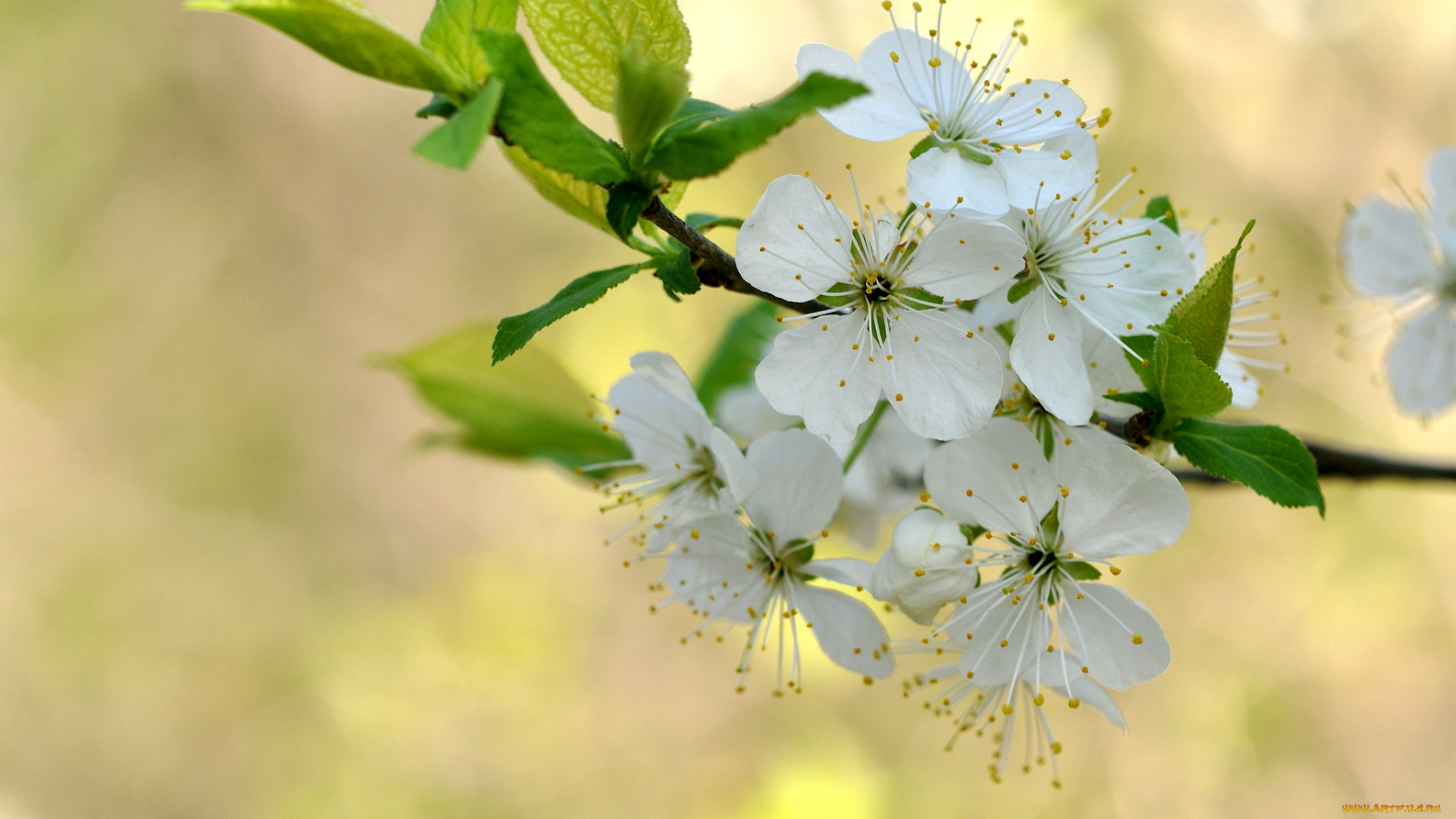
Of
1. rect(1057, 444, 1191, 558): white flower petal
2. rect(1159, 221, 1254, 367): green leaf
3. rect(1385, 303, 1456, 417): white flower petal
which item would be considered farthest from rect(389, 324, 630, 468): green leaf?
rect(1385, 303, 1456, 417): white flower petal

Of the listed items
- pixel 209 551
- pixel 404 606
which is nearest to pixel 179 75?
pixel 209 551

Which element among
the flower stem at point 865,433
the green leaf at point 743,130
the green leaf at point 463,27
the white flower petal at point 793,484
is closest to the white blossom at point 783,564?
the white flower petal at point 793,484

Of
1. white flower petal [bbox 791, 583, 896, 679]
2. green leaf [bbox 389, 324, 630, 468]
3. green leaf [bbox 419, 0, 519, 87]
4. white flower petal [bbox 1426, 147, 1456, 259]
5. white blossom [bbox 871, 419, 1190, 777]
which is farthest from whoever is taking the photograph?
white flower petal [bbox 1426, 147, 1456, 259]

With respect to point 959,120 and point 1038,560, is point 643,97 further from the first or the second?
point 1038,560

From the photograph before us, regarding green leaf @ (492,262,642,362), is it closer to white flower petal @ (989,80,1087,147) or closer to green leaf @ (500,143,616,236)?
green leaf @ (500,143,616,236)

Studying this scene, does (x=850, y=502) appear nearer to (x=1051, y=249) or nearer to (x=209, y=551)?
(x=1051, y=249)

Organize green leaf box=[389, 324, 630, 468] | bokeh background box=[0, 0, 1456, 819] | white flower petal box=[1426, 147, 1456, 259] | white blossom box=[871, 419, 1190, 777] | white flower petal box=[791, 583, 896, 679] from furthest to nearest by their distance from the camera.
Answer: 1. bokeh background box=[0, 0, 1456, 819]
2. white flower petal box=[1426, 147, 1456, 259]
3. green leaf box=[389, 324, 630, 468]
4. white flower petal box=[791, 583, 896, 679]
5. white blossom box=[871, 419, 1190, 777]

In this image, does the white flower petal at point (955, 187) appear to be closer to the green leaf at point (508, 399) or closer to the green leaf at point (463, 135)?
the green leaf at point (463, 135)
